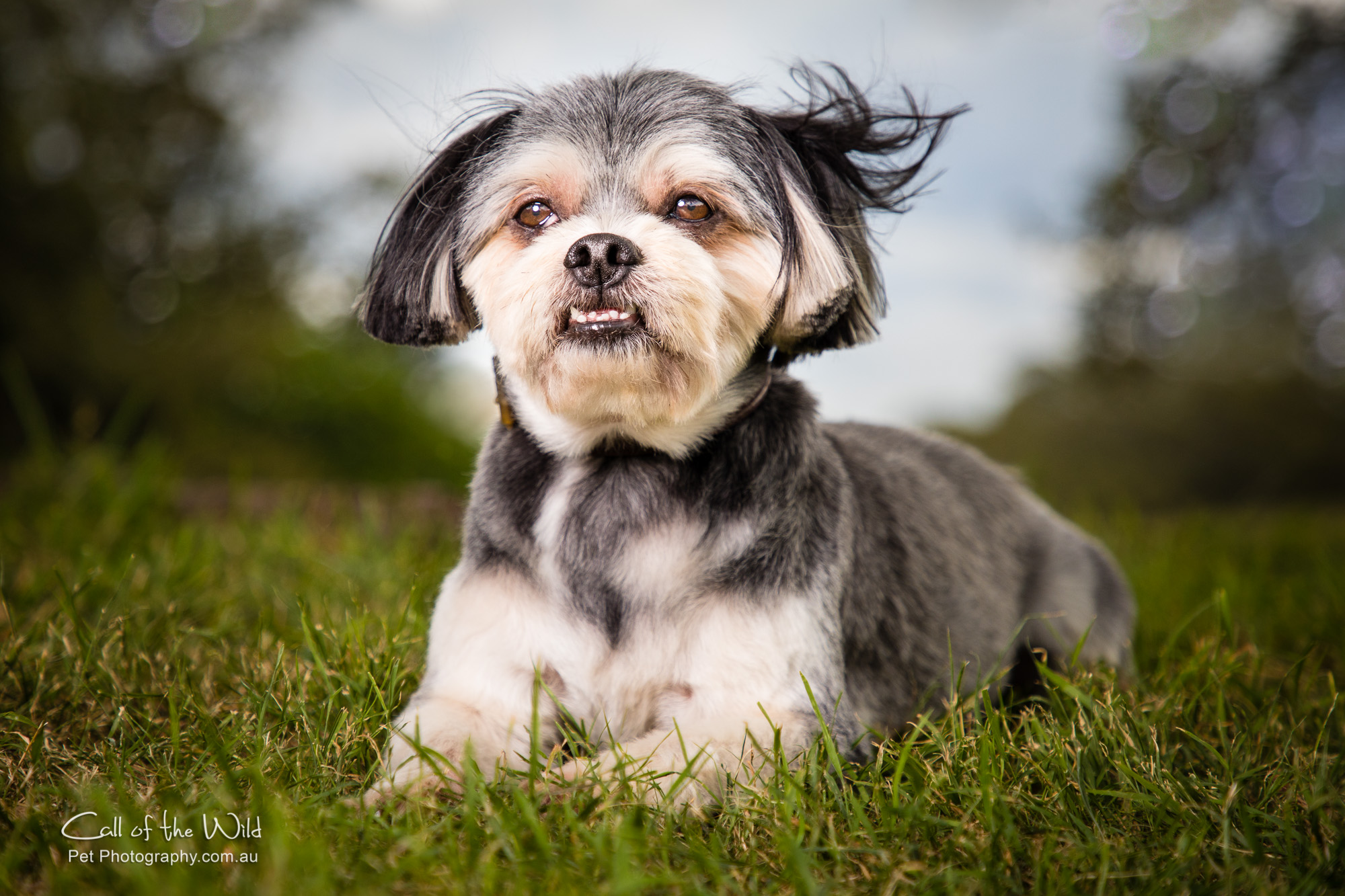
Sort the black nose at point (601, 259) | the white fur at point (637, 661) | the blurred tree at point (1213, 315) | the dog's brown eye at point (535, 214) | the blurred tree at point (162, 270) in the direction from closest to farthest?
the black nose at point (601, 259) < the white fur at point (637, 661) < the dog's brown eye at point (535, 214) < the blurred tree at point (162, 270) < the blurred tree at point (1213, 315)

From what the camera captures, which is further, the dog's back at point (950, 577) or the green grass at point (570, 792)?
the dog's back at point (950, 577)

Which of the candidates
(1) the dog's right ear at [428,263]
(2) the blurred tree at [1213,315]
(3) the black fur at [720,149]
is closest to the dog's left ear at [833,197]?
(3) the black fur at [720,149]

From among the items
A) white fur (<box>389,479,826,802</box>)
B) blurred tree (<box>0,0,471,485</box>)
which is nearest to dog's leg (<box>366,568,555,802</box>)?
white fur (<box>389,479,826,802</box>)

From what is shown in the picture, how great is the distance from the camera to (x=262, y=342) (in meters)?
11.2

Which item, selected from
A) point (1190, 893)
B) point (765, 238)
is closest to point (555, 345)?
point (765, 238)

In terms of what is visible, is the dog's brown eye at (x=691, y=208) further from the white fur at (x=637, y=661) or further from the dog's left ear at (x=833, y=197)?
the white fur at (x=637, y=661)

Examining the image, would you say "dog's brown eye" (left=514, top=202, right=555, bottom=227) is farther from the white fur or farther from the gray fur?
the white fur

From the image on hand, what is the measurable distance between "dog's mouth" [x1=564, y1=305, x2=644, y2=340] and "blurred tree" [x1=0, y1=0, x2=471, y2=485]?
742cm

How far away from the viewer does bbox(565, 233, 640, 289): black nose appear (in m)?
2.34

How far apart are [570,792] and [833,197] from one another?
1888mm

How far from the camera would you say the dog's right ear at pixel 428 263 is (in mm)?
2838

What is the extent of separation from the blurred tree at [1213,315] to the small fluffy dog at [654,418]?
7.47m

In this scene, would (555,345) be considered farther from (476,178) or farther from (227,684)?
(227,684)

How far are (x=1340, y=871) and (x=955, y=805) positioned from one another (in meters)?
0.78
